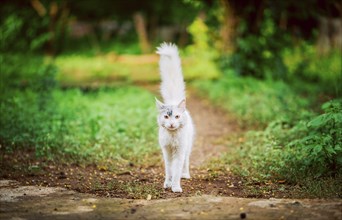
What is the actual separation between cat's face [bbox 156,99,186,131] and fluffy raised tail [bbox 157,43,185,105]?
0.57 metres

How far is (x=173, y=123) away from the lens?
5926mm

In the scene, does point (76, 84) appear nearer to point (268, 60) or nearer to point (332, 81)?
point (268, 60)

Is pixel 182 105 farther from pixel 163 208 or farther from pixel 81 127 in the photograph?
pixel 81 127

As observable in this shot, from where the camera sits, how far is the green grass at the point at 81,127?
7863 millimetres

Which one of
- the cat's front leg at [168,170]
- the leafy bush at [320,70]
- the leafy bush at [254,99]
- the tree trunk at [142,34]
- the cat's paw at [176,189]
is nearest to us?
the cat's paw at [176,189]

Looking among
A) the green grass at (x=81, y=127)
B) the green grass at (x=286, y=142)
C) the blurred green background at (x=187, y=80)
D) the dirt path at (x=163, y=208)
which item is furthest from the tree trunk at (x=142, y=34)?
the dirt path at (x=163, y=208)

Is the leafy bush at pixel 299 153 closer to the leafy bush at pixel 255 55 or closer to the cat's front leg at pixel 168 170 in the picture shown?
the cat's front leg at pixel 168 170

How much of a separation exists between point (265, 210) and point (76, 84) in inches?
453

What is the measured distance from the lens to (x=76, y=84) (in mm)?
15555

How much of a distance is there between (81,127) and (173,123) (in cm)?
340

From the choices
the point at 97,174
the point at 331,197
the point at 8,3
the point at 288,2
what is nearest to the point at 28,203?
the point at 97,174

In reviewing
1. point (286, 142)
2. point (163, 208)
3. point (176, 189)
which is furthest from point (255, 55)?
point (163, 208)

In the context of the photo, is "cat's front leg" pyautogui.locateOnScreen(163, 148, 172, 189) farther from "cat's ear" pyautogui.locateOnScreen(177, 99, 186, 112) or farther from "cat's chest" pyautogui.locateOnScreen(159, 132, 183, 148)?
"cat's ear" pyautogui.locateOnScreen(177, 99, 186, 112)

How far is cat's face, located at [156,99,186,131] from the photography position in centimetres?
595
